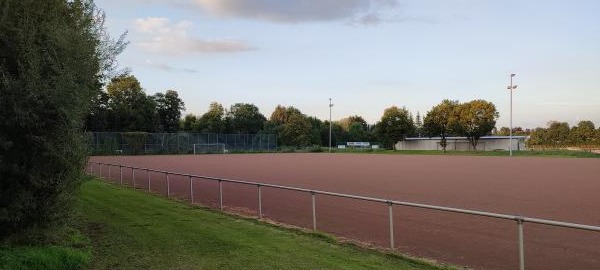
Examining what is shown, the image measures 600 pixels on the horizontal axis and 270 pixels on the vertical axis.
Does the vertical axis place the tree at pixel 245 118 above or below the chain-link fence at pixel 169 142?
above

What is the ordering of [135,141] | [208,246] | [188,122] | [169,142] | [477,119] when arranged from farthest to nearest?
[188,122]
[477,119]
[169,142]
[135,141]
[208,246]

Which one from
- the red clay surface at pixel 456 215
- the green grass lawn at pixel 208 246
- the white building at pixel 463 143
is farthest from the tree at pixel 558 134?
the green grass lawn at pixel 208 246

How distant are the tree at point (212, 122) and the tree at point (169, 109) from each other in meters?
5.60

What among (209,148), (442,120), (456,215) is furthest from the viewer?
(442,120)

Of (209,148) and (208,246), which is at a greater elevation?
(209,148)

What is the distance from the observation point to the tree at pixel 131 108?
96750 millimetres

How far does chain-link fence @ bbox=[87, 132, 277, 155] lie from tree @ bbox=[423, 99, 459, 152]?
28.9 meters

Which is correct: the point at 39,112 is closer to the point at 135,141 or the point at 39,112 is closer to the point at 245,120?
the point at 135,141

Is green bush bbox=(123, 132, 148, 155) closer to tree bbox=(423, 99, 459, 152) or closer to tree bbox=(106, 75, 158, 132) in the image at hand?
tree bbox=(106, 75, 158, 132)

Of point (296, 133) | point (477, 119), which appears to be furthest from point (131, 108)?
point (477, 119)

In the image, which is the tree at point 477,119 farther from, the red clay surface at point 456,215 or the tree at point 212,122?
the red clay surface at point 456,215

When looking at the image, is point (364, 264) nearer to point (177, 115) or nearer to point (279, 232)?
point (279, 232)

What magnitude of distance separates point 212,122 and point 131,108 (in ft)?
71.1

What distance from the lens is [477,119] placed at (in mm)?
92688
